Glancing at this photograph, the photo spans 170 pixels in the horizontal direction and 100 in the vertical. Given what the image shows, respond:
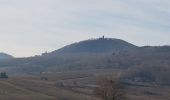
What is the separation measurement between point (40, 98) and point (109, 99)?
3569cm

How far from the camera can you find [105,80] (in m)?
77.9

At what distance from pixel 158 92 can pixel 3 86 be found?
77757 millimetres

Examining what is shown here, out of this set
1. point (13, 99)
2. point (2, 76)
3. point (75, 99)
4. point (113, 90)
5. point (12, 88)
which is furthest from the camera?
point (2, 76)

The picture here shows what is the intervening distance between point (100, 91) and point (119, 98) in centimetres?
332

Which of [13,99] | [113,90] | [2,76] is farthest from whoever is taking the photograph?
[2,76]

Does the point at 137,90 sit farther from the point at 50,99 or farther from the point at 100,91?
the point at 100,91

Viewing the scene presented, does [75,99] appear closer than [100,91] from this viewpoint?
No

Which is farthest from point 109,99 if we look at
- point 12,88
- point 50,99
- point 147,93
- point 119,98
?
point 147,93

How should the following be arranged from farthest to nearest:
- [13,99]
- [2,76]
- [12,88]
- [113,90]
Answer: [2,76], [12,88], [13,99], [113,90]

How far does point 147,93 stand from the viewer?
183875 mm

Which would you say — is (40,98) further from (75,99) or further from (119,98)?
(119,98)

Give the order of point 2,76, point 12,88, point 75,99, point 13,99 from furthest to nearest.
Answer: point 2,76
point 12,88
point 75,99
point 13,99

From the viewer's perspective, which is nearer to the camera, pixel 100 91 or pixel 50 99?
pixel 100 91

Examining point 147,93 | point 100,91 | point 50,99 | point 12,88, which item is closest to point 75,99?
point 50,99
